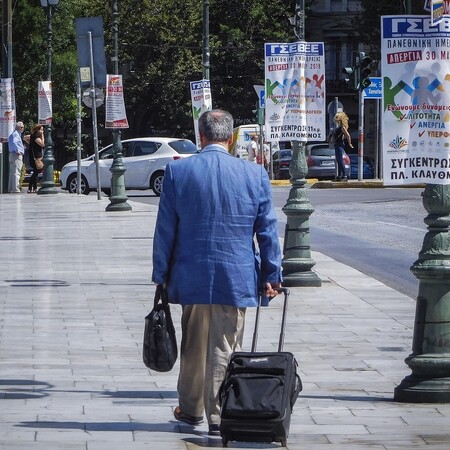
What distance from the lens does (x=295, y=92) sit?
590 inches

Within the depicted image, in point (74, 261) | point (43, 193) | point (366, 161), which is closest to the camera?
point (74, 261)

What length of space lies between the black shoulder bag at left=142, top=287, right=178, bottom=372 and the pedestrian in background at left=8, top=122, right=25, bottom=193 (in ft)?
106

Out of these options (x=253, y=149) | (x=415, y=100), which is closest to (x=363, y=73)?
(x=253, y=149)

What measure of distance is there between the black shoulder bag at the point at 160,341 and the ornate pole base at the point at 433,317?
5.31ft

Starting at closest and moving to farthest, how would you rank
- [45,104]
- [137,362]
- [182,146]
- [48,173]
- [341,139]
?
[137,362] < [45,104] < [182,146] < [48,173] < [341,139]

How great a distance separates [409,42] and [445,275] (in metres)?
1.30

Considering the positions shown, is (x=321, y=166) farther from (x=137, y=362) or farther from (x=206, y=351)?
(x=206, y=351)

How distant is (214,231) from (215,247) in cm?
8

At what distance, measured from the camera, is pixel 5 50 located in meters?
40.4

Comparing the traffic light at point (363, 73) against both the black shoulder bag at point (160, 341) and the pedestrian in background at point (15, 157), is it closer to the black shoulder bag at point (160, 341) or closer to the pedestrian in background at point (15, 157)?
the pedestrian in background at point (15, 157)

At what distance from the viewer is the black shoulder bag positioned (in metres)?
7.18

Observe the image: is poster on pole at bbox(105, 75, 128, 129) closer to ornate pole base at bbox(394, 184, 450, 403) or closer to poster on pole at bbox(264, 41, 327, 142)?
poster on pole at bbox(264, 41, 327, 142)

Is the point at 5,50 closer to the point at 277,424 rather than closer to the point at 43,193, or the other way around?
the point at 43,193

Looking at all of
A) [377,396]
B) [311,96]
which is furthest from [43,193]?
[377,396]
